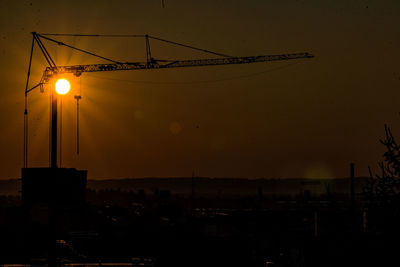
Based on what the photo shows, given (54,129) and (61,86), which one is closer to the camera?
(61,86)

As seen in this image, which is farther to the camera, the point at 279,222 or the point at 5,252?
the point at 279,222

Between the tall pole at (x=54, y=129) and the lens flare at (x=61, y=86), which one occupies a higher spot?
the lens flare at (x=61, y=86)

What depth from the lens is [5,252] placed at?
55.4 metres

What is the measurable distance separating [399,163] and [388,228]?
Result: 171 cm

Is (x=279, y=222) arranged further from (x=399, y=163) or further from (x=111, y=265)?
(x=399, y=163)

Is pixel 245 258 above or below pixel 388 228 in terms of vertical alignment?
below

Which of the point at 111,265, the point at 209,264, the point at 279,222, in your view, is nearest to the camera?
the point at 111,265

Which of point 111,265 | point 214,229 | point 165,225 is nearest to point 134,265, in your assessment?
point 111,265

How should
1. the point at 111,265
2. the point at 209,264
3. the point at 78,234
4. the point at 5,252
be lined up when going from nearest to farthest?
1. the point at 111,265
2. the point at 209,264
3. the point at 5,252
4. the point at 78,234

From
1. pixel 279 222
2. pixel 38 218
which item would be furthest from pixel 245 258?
pixel 38 218

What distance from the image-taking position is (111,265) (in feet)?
103

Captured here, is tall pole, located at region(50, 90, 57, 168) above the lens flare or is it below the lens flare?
below

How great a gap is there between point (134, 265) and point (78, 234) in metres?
40.2

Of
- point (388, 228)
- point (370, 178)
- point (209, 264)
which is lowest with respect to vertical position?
point (209, 264)
